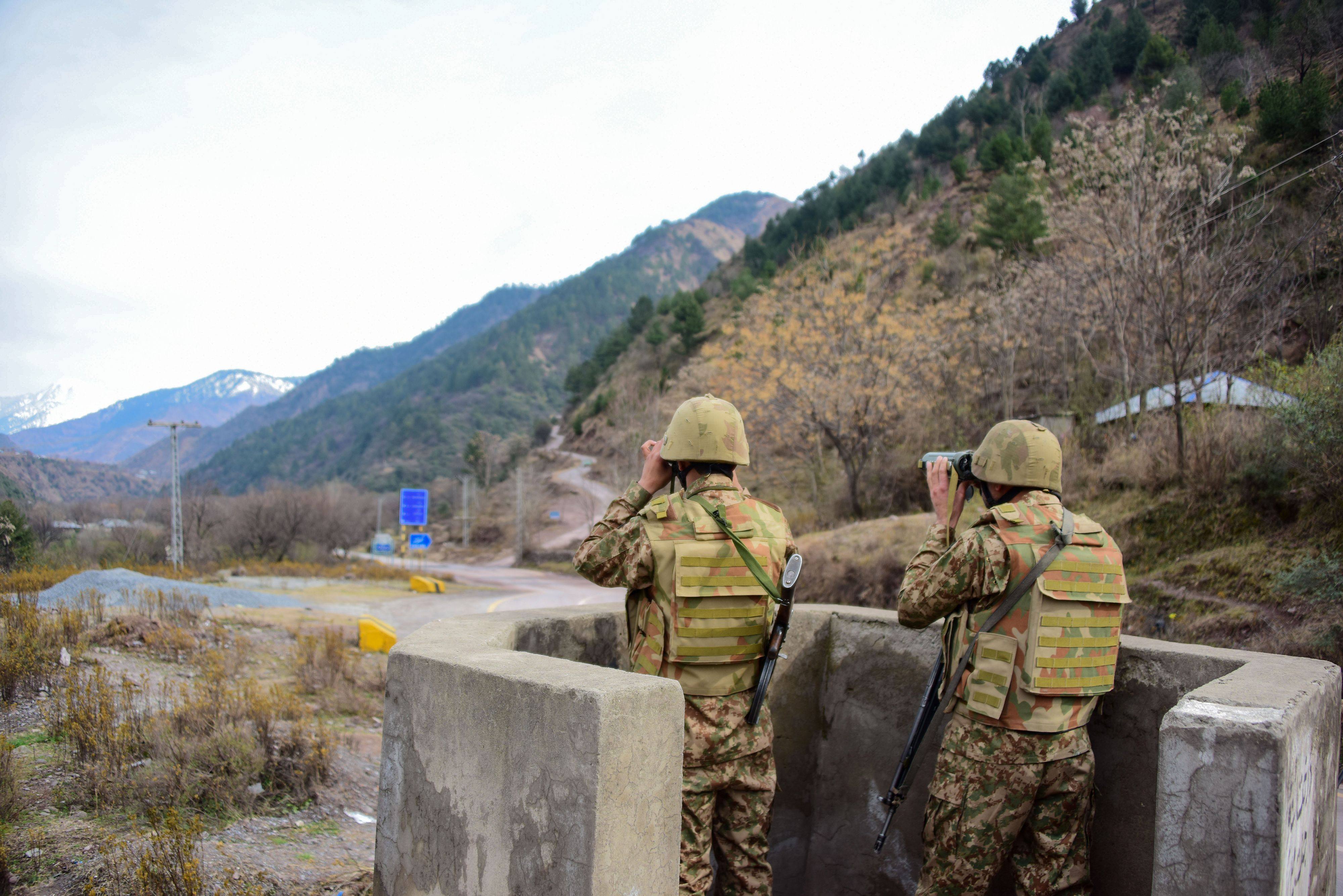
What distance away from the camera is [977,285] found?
83.1 feet

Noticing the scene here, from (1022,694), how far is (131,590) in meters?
11.1

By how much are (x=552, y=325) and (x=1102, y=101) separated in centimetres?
10598

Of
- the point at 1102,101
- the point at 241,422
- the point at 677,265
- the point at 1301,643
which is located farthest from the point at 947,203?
the point at 677,265

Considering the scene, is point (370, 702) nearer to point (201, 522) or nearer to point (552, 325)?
point (201, 522)

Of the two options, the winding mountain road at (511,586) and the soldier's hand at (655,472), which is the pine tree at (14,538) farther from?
the soldier's hand at (655,472)

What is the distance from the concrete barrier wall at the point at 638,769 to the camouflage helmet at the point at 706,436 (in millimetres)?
863

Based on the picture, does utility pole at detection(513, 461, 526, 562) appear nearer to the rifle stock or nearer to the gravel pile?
the gravel pile

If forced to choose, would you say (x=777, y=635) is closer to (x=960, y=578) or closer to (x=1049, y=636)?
(x=960, y=578)

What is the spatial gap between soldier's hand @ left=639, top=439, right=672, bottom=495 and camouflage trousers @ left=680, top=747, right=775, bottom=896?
93cm

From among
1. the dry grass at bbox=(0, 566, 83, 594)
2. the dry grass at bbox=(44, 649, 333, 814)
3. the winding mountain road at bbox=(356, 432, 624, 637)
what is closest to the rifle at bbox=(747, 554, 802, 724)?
the winding mountain road at bbox=(356, 432, 624, 637)

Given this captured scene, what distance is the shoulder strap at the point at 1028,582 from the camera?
7.79 ft

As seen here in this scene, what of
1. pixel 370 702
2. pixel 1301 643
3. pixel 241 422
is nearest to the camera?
pixel 1301 643

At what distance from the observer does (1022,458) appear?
2.59m

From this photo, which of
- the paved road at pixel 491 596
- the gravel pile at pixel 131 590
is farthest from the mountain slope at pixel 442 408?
the gravel pile at pixel 131 590
